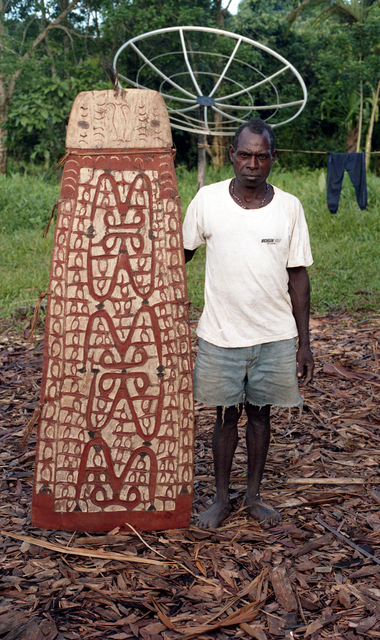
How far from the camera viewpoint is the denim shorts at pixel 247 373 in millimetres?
2396

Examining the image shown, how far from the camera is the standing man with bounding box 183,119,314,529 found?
2.30 meters

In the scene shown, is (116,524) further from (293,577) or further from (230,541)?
(293,577)

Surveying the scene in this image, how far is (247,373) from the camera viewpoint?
2447mm

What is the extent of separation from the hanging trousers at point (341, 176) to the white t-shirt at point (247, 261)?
6978 millimetres

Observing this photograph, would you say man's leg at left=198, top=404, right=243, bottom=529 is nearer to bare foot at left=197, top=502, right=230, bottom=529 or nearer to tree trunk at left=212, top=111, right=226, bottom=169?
bare foot at left=197, top=502, right=230, bottom=529

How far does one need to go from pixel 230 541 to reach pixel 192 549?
6.4 inches

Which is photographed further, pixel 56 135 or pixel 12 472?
pixel 56 135

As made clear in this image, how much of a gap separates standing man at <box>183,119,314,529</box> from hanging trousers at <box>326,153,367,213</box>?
273 inches

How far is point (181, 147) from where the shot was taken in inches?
620

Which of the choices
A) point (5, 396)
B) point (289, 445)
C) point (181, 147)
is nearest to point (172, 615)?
point (289, 445)

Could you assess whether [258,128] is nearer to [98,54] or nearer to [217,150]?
[98,54]

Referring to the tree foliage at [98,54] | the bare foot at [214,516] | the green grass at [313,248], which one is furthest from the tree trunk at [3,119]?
the bare foot at [214,516]

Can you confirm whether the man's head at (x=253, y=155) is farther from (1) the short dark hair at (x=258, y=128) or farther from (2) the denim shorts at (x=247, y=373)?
(2) the denim shorts at (x=247, y=373)

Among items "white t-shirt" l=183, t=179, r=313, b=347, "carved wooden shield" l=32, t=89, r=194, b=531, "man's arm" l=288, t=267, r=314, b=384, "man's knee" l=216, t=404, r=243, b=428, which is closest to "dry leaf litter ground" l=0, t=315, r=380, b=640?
"carved wooden shield" l=32, t=89, r=194, b=531
